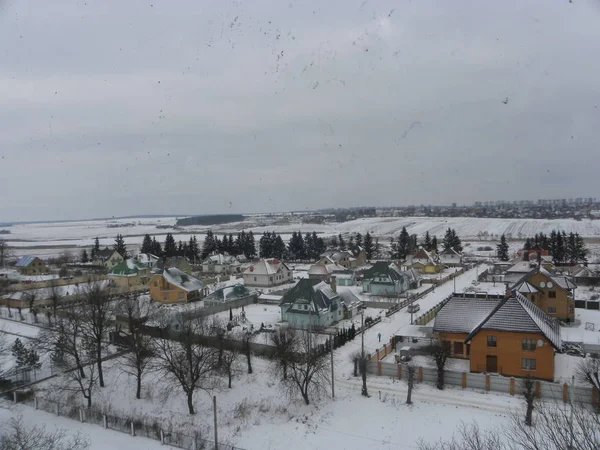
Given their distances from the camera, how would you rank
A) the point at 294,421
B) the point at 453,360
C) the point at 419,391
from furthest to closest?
1. the point at 453,360
2. the point at 419,391
3. the point at 294,421

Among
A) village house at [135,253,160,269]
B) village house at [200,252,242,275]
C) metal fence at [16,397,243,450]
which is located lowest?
village house at [200,252,242,275]

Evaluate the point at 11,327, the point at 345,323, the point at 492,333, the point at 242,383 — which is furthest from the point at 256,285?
the point at 492,333

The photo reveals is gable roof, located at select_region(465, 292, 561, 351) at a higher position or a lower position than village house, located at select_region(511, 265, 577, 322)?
higher

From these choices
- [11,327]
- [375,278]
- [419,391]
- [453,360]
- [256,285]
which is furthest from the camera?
[256,285]

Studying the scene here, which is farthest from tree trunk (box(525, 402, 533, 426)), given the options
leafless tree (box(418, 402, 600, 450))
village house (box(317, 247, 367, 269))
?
village house (box(317, 247, 367, 269))

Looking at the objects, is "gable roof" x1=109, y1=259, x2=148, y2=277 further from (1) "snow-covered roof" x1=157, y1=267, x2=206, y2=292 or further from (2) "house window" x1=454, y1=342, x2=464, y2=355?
(2) "house window" x1=454, y1=342, x2=464, y2=355

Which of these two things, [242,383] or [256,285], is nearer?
[242,383]

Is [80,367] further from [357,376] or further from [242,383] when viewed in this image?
[357,376]
